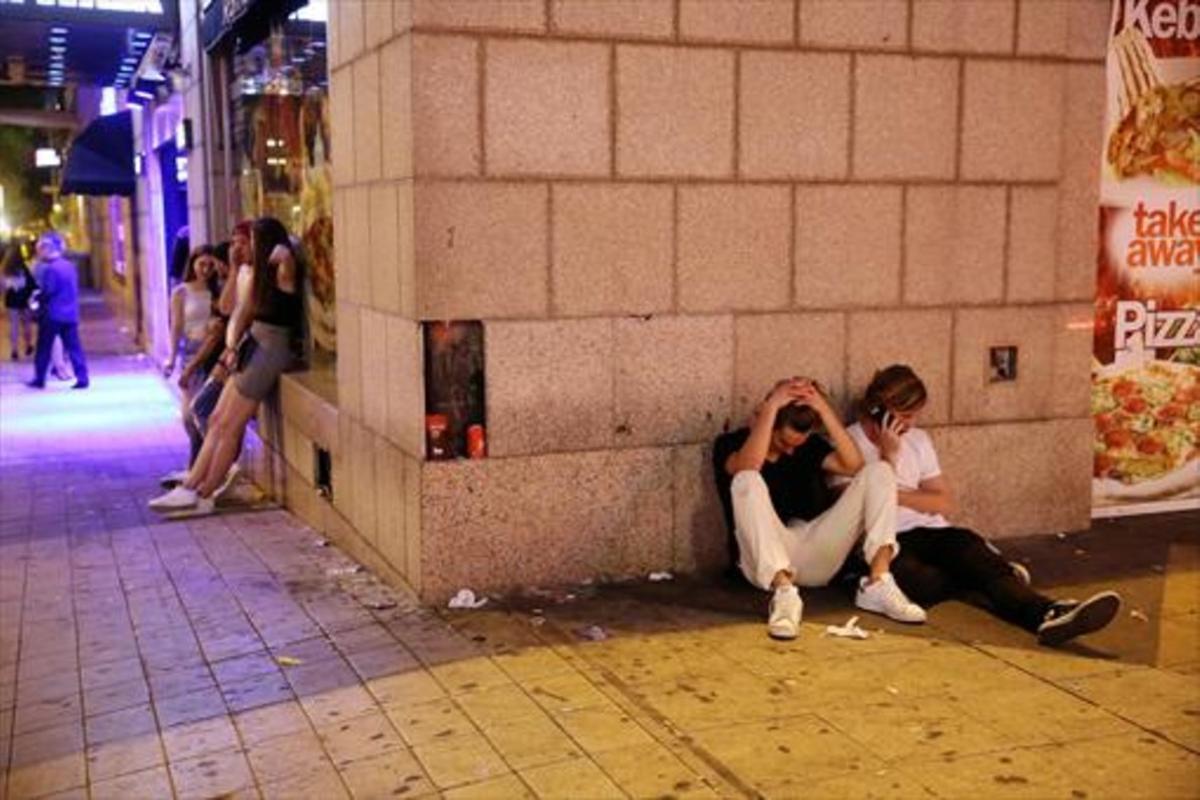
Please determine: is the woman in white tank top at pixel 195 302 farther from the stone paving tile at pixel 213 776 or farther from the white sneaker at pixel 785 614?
the stone paving tile at pixel 213 776

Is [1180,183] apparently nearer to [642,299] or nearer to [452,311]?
[642,299]

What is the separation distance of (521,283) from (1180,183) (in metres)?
4.00

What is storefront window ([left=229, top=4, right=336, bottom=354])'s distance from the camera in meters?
8.22

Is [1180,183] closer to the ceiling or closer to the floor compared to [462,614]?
closer to the ceiling

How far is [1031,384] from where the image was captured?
A: 686cm

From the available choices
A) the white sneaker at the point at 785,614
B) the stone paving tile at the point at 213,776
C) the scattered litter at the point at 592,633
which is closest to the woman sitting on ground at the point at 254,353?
the scattered litter at the point at 592,633

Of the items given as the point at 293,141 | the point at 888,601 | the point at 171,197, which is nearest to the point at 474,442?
the point at 888,601

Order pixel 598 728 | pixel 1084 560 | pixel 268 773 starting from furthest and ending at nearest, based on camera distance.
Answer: pixel 1084 560
pixel 598 728
pixel 268 773

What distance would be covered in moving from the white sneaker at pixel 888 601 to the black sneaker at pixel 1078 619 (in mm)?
537

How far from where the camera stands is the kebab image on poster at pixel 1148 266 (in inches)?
276

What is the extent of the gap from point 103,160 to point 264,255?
10.8 m

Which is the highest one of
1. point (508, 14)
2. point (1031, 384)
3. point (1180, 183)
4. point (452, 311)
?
point (508, 14)

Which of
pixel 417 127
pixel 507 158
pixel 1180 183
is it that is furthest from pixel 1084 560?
pixel 417 127

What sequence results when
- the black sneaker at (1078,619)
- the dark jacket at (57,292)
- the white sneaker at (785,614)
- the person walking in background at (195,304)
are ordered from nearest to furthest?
1. the black sneaker at (1078,619)
2. the white sneaker at (785,614)
3. the person walking in background at (195,304)
4. the dark jacket at (57,292)
